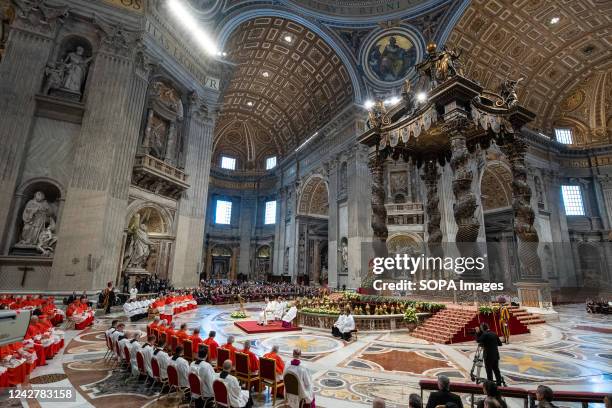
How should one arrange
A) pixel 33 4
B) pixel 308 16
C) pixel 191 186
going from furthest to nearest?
pixel 308 16 → pixel 191 186 → pixel 33 4

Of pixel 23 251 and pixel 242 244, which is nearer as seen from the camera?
pixel 23 251

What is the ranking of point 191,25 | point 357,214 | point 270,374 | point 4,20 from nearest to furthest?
point 270,374
point 4,20
point 191,25
point 357,214

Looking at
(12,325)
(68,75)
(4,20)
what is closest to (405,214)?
(68,75)

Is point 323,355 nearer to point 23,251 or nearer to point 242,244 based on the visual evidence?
point 23,251

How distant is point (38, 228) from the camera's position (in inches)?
420

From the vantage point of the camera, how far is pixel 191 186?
52.1 feet

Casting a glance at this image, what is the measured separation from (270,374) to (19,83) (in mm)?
13839

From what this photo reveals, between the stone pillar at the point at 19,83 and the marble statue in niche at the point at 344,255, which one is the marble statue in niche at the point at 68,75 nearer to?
the stone pillar at the point at 19,83

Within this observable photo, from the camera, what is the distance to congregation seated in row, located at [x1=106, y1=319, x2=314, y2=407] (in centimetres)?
363

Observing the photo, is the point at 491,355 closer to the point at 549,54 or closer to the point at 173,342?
the point at 173,342

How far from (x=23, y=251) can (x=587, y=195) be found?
1352 inches

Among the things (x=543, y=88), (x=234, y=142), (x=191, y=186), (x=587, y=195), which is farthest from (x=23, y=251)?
(x=587, y=195)

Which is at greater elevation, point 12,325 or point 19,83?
point 19,83

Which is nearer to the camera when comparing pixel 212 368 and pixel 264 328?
pixel 212 368
